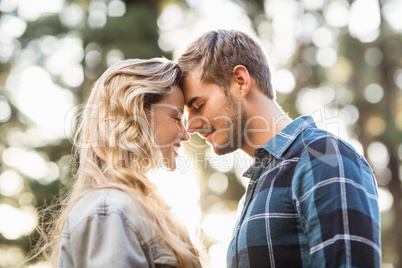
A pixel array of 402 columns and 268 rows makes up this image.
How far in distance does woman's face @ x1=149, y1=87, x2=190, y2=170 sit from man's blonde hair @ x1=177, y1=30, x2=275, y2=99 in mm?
254

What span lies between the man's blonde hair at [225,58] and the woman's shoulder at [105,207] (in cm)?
102

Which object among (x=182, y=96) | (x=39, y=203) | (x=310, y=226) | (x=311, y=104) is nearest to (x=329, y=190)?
(x=310, y=226)

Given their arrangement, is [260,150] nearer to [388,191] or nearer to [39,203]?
[39,203]

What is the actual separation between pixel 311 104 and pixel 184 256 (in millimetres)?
7570

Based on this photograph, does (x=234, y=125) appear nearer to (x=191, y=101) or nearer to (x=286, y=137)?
(x=191, y=101)

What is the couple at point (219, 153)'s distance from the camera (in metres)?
1.75

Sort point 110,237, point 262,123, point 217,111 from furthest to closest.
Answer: point 217,111, point 262,123, point 110,237

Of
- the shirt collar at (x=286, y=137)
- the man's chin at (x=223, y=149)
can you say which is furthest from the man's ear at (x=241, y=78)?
the shirt collar at (x=286, y=137)

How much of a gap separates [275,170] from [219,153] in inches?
25.8

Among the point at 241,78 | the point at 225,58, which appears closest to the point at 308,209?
the point at 241,78

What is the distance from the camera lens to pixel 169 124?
2346 mm

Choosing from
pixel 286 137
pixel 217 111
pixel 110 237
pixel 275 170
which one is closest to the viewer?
pixel 110 237

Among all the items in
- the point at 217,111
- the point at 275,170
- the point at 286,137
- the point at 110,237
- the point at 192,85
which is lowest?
the point at 110,237

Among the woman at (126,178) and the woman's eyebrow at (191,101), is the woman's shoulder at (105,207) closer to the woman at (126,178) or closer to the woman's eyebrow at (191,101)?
the woman at (126,178)
